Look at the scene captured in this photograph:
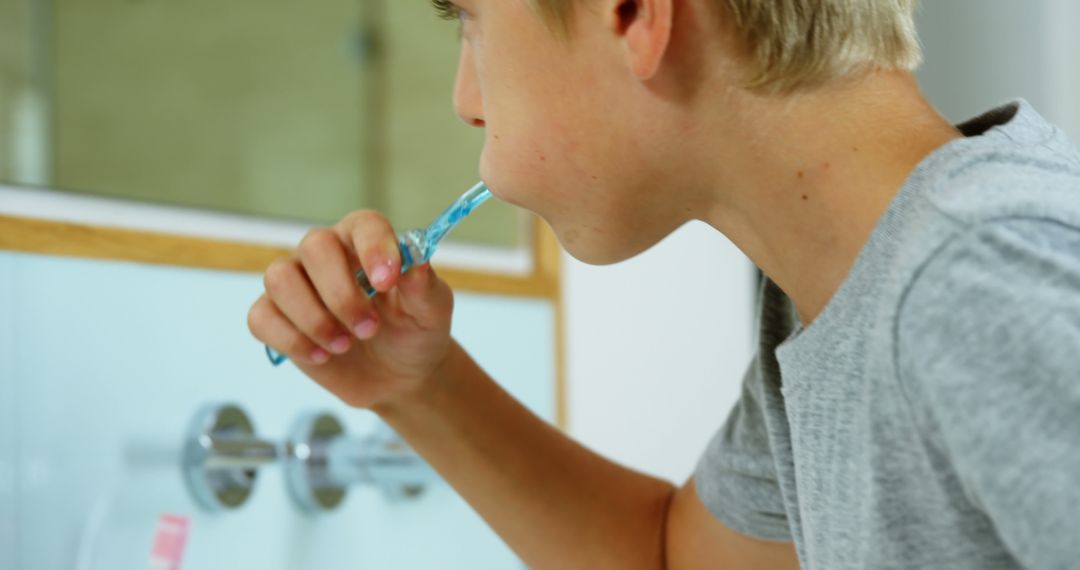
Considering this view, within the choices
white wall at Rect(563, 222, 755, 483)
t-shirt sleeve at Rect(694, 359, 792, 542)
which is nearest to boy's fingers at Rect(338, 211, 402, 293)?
t-shirt sleeve at Rect(694, 359, 792, 542)

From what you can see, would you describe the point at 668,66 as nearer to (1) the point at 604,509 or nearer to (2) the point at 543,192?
(2) the point at 543,192

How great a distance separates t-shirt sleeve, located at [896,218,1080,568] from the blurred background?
0.48 m

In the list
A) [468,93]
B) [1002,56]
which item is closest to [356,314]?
[468,93]

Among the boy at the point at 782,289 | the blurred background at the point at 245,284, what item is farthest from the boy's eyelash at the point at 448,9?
the blurred background at the point at 245,284

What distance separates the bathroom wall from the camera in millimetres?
658

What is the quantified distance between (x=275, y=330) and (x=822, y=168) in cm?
31

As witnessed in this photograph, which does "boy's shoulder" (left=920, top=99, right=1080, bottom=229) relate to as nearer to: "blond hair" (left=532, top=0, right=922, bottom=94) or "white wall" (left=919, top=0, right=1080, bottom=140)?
"blond hair" (left=532, top=0, right=922, bottom=94)

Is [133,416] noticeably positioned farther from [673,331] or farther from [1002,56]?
[1002,56]

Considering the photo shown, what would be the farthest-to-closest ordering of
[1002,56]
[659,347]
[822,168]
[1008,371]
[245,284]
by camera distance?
[1002,56], [659,347], [245,284], [822,168], [1008,371]

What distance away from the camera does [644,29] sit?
0.54 metres

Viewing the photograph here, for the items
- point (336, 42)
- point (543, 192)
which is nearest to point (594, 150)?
point (543, 192)

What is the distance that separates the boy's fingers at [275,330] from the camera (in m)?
0.65

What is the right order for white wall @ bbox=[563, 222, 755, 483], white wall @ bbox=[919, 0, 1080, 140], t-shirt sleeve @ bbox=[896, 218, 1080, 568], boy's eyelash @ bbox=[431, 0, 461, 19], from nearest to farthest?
1. t-shirt sleeve @ bbox=[896, 218, 1080, 568]
2. boy's eyelash @ bbox=[431, 0, 461, 19]
3. white wall @ bbox=[563, 222, 755, 483]
4. white wall @ bbox=[919, 0, 1080, 140]

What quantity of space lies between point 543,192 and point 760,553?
0.94 ft
